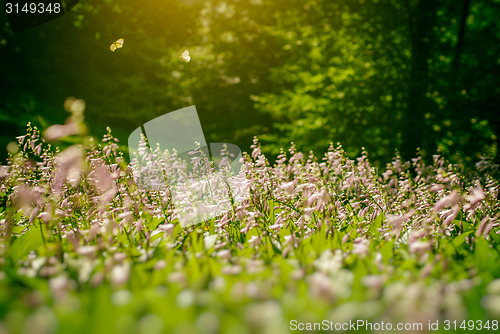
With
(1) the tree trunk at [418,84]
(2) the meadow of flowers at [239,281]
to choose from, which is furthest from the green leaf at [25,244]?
(1) the tree trunk at [418,84]

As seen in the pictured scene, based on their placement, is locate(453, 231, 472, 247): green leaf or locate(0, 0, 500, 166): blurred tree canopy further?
locate(0, 0, 500, 166): blurred tree canopy

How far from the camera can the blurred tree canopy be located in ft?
30.7

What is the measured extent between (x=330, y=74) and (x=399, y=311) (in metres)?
9.59

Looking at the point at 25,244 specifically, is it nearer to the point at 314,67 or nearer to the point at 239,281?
the point at 239,281

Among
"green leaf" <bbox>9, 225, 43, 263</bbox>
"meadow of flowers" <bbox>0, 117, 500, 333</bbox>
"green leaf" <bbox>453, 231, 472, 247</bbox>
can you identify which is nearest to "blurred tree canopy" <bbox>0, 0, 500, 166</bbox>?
"green leaf" <bbox>453, 231, 472, 247</bbox>

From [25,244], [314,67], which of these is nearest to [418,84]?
[314,67]

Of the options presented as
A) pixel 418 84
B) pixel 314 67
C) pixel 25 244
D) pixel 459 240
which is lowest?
pixel 459 240

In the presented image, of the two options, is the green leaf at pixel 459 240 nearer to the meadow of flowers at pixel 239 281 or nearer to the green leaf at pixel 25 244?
the meadow of flowers at pixel 239 281

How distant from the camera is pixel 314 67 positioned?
35.8 ft

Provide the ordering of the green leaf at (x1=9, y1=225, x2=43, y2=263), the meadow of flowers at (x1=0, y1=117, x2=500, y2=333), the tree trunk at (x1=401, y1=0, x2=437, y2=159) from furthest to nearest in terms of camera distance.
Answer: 1. the tree trunk at (x1=401, y1=0, x2=437, y2=159)
2. the green leaf at (x1=9, y1=225, x2=43, y2=263)
3. the meadow of flowers at (x1=0, y1=117, x2=500, y2=333)

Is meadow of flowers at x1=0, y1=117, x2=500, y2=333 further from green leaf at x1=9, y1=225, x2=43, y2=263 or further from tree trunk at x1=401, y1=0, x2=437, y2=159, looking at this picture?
tree trunk at x1=401, y1=0, x2=437, y2=159

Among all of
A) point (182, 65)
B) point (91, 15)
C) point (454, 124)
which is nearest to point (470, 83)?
point (454, 124)

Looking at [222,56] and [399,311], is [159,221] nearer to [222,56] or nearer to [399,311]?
[399,311]

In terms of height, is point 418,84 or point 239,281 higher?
point 418,84
